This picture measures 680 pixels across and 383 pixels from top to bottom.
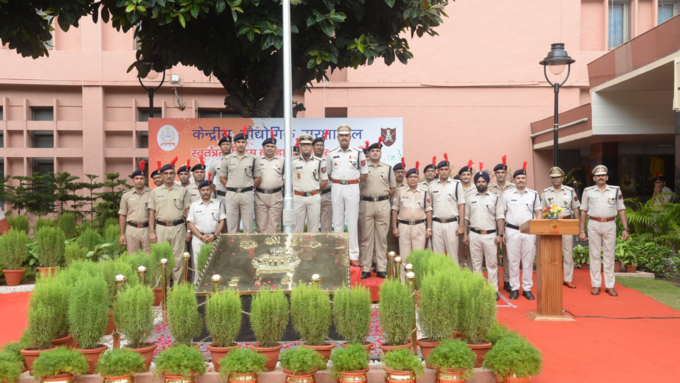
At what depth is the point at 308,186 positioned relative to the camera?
777 centimetres

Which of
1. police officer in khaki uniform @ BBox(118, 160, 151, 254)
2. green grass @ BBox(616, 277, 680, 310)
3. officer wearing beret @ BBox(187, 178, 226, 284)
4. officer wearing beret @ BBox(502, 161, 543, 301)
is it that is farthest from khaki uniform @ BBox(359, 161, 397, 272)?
green grass @ BBox(616, 277, 680, 310)

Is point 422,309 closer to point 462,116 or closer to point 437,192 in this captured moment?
point 437,192

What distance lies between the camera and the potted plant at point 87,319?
13.4 feet

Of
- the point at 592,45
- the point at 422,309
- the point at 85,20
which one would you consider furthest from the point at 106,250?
the point at 592,45

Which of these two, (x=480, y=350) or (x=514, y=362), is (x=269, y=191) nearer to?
(x=480, y=350)

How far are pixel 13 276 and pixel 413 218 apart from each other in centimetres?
605

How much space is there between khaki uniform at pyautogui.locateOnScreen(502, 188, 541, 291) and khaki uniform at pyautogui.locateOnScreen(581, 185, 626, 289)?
88 cm

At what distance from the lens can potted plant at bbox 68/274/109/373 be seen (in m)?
4.09

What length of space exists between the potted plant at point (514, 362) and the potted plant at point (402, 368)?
0.54 metres

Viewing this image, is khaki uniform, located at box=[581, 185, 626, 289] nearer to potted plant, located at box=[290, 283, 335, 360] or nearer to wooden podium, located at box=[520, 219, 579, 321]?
wooden podium, located at box=[520, 219, 579, 321]

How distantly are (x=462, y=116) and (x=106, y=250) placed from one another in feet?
29.8

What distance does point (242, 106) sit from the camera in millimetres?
10344

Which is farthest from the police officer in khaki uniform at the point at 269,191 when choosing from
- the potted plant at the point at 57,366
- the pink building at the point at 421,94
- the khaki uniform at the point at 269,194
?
the pink building at the point at 421,94

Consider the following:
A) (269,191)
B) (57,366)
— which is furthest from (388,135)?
(57,366)
